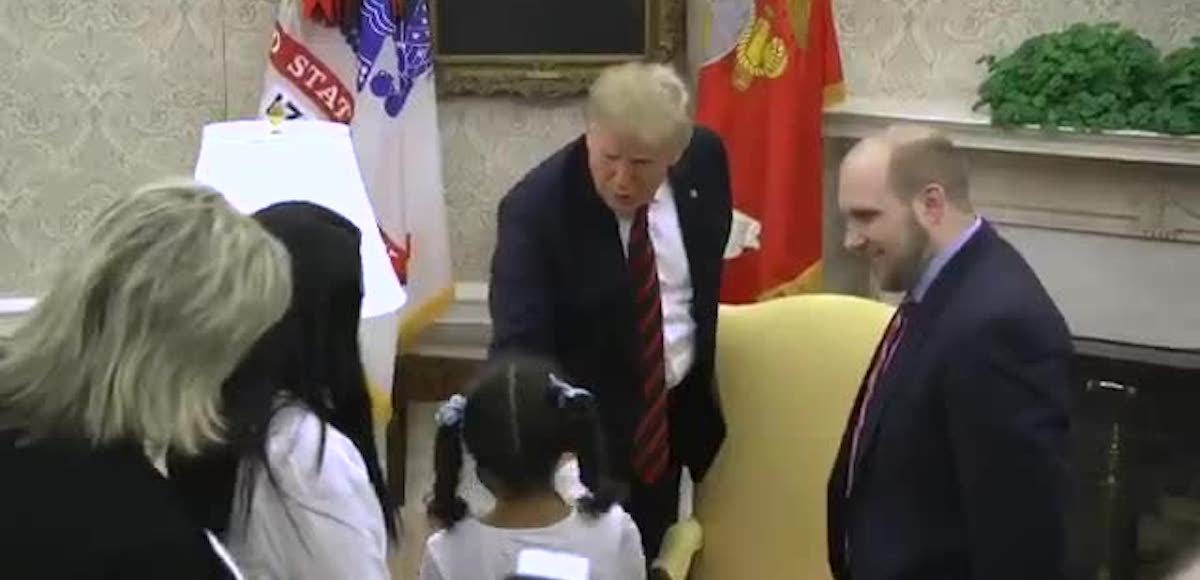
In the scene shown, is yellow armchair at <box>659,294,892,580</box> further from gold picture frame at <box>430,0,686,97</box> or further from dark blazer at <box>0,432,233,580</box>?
dark blazer at <box>0,432,233,580</box>

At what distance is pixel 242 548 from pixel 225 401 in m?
0.19

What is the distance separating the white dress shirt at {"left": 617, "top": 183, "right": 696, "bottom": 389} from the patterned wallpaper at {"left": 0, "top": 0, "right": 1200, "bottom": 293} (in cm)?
148

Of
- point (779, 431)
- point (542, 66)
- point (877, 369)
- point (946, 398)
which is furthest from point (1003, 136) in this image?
point (946, 398)

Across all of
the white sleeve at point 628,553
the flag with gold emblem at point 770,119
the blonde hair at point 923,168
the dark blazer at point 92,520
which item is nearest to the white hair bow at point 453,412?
the white sleeve at point 628,553

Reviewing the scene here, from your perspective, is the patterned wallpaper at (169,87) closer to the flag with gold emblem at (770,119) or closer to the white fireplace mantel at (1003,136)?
the white fireplace mantel at (1003,136)

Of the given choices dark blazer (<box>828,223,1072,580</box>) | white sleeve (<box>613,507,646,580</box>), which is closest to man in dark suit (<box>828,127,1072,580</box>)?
dark blazer (<box>828,223,1072,580</box>)

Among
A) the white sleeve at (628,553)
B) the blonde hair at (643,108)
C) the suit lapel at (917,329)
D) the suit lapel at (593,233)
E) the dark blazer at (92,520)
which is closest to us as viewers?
the dark blazer at (92,520)

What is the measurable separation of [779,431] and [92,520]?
6.28 feet

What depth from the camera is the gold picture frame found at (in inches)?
182

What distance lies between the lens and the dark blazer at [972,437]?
244 cm

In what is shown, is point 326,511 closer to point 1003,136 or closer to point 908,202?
point 908,202

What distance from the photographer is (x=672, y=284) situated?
3.29 metres

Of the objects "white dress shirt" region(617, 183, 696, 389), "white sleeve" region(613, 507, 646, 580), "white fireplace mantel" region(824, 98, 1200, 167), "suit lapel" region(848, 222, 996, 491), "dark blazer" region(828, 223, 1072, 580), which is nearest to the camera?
"dark blazer" region(828, 223, 1072, 580)

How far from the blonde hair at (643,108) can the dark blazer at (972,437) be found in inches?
24.7
